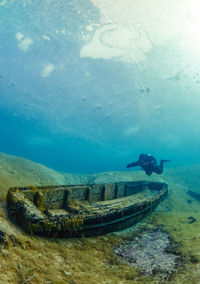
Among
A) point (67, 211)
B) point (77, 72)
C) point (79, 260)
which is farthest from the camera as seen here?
point (77, 72)

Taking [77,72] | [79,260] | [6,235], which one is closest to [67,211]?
[79,260]

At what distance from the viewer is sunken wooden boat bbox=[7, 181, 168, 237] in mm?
3989

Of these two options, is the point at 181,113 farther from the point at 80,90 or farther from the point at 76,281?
the point at 76,281

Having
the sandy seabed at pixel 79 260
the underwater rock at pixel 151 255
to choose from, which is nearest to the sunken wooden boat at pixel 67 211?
the sandy seabed at pixel 79 260

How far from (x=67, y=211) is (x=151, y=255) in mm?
3158

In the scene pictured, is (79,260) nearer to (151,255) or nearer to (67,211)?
(151,255)

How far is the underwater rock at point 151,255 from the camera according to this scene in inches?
137

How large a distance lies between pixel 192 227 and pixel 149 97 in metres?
37.0

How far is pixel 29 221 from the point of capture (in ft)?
12.5

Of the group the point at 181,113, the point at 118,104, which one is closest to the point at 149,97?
the point at 118,104

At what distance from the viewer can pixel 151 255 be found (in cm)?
424

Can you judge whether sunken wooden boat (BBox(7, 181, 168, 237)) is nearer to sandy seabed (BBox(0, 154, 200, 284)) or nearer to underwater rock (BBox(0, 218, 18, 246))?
sandy seabed (BBox(0, 154, 200, 284))

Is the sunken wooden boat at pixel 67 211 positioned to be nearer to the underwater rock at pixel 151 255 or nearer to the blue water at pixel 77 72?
the underwater rock at pixel 151 255

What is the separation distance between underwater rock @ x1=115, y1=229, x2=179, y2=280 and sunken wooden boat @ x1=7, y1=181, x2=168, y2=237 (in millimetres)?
815
